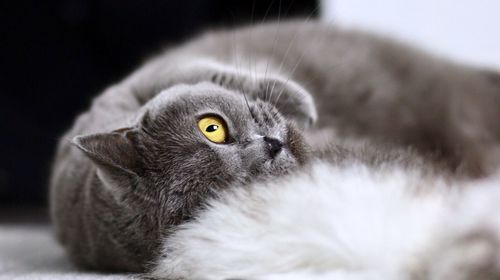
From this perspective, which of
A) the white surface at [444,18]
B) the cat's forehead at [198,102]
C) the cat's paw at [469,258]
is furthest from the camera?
the white surface at [444,18]

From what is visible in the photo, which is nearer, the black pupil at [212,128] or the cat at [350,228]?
the cat at [350,228]

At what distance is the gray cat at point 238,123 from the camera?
104 centimetres

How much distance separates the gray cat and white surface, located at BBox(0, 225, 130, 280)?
0.07 meters

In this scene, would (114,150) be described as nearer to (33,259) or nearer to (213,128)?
(213,128)

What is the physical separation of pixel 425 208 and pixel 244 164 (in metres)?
0.36

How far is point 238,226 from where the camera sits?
2.76 ft

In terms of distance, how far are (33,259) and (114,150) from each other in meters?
0.55

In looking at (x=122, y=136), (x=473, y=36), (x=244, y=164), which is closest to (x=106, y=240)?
(x=122, y=136)

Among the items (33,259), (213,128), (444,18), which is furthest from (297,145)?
(444,18)

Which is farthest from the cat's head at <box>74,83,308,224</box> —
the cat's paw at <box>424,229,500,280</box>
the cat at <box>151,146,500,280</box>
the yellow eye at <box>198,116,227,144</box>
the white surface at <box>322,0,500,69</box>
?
the white surface at <box>322,0,500,69</box>

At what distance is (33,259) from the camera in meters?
1.44

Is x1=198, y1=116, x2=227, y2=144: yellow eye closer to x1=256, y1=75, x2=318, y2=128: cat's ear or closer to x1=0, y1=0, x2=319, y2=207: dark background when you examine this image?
x1=256, y1=75, x2=318, y2=128: cat's ear

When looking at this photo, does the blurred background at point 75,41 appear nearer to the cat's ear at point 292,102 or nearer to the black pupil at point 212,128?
the cat's ear at point 292,102

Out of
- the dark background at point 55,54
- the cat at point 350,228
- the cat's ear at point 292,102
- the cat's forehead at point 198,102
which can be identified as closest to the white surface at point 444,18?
the dark background at point 55,54
